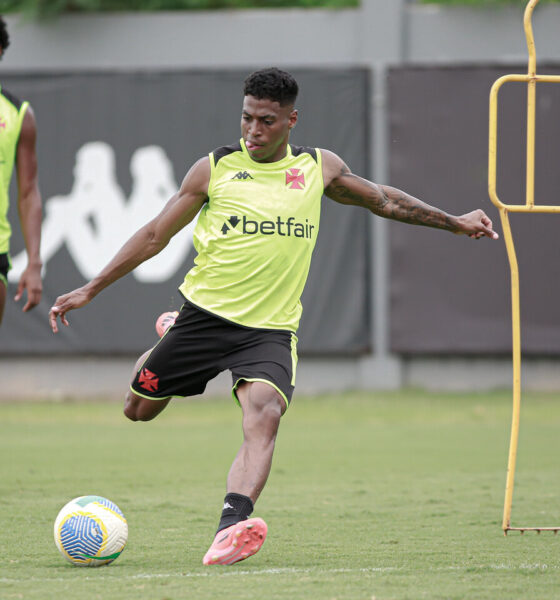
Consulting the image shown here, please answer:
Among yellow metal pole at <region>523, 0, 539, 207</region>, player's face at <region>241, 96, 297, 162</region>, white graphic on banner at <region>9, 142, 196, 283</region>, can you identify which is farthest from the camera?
white graphic on banner at <region>9, 142, 196, 283</region>

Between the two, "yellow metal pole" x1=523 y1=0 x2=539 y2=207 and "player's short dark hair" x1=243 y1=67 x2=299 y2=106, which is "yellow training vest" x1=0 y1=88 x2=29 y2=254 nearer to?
"player's short dark hair" x1=243 y1=67 x2=299 y2=106

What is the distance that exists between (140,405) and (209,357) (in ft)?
1.94

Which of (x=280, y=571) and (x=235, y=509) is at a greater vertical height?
(x=235, y=509)

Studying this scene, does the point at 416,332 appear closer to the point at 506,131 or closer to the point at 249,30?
the point at 506,131

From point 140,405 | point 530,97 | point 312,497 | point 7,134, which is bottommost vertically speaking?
point 312,497

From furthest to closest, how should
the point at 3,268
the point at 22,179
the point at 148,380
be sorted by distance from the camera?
1. the point at 22,179
2. the point at 3,268
3. the point at 148,380

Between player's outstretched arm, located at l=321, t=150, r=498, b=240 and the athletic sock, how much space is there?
1.72 m

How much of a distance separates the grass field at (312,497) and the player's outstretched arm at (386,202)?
168 centimetres

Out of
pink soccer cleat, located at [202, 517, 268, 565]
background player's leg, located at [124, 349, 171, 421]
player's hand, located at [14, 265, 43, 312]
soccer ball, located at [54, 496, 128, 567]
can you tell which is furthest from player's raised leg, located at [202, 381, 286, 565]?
player's hand, located at [14, 265, 43, 312]

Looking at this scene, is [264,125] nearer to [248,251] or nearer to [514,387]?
[248,251]

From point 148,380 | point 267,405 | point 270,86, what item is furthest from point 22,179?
point 267,405

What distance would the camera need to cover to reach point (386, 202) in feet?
19.8

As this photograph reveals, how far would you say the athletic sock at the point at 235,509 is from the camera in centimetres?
512

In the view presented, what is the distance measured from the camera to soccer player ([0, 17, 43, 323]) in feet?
23.3
